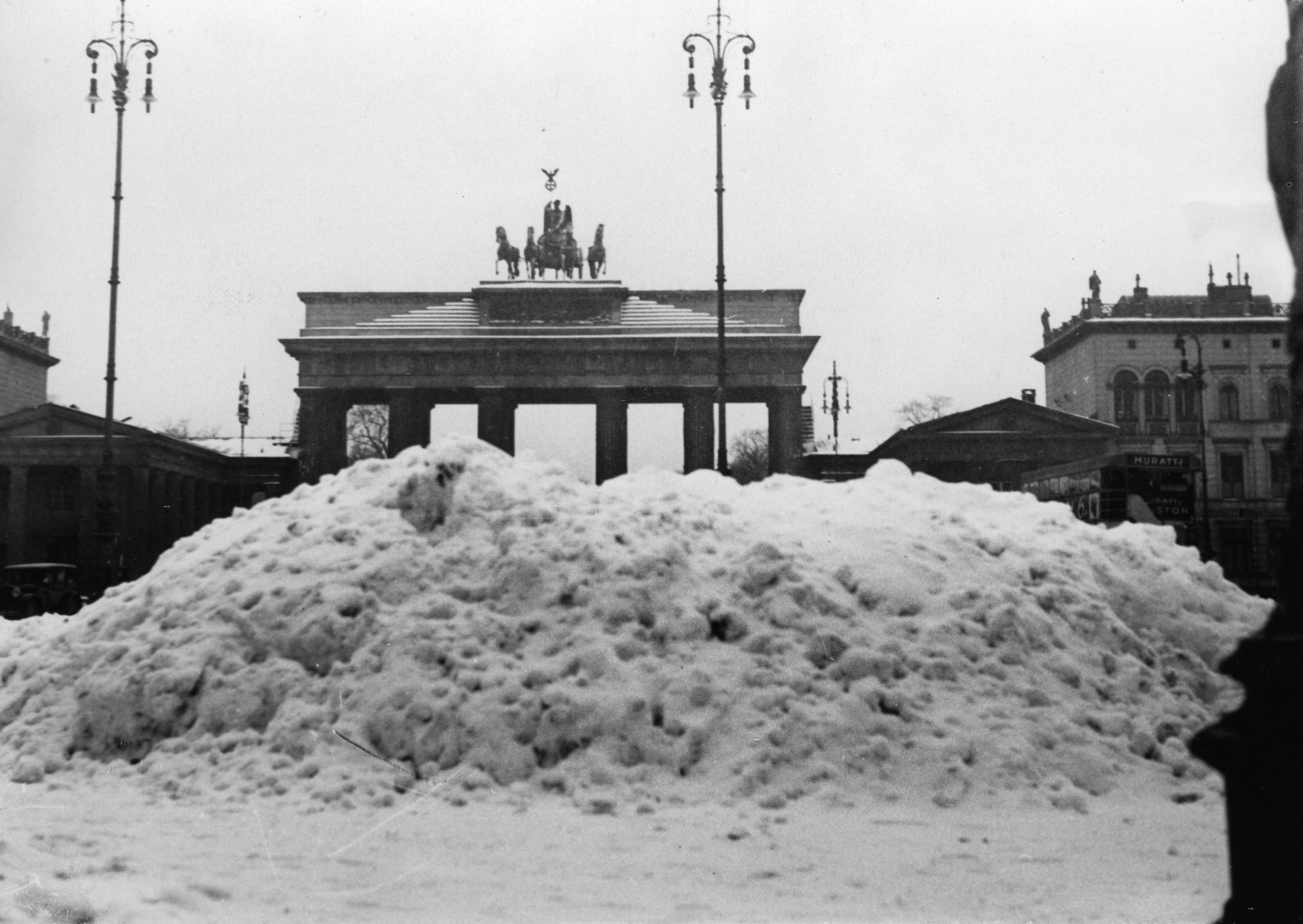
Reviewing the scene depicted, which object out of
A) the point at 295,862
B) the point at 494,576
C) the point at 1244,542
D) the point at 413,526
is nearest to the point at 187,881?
the point at 295,862

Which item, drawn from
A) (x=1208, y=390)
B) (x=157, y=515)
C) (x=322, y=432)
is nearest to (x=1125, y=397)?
(x=1208, y=390)

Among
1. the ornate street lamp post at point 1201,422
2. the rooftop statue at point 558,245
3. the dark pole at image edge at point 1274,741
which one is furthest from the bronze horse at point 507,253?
the dark pole at image edge at point 1274,741

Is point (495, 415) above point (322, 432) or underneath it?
above

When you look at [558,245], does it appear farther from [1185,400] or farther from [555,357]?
[1185,400]

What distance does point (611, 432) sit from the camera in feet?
120

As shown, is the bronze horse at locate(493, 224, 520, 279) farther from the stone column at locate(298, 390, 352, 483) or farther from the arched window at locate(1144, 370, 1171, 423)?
the arched window at locate(1144, 370, 1171, 423)

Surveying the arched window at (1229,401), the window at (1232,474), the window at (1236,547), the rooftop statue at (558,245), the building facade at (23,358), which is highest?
the rooftop statue at (558,245)

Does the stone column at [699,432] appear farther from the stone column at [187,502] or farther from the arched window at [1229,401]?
the arched window at [1229,401]

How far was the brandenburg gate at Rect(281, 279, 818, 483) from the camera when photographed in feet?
119

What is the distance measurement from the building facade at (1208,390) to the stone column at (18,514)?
3130cm

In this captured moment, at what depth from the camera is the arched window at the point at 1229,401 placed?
484 inches

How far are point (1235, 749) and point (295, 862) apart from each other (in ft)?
12.2

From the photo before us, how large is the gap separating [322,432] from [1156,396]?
83.3ft

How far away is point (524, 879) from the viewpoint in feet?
14.9
